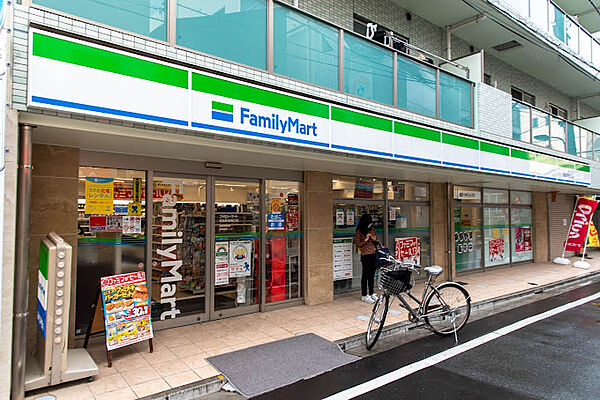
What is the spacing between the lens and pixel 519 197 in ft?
46.0

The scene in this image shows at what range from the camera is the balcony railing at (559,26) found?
36.1 feet

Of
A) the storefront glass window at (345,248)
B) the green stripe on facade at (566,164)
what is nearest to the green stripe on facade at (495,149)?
the storefront glass window at (345,248)

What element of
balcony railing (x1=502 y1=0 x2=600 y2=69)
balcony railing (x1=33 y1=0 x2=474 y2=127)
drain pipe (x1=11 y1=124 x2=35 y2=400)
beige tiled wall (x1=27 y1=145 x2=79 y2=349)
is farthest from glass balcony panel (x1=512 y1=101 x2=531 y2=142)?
drain pipe (x1=11 y1=124 x2=35 y2=400)

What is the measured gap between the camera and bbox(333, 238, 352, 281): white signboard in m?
8.16

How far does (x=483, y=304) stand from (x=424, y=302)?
280 centimetres

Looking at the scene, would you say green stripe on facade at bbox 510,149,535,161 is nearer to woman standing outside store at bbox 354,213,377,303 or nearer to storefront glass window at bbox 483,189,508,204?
storefront glass window at bbox 483,189,508,204

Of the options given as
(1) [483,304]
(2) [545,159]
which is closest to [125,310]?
(1) [483,304]

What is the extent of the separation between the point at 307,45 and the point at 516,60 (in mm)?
10705

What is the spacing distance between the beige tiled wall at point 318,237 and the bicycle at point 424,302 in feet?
5.89

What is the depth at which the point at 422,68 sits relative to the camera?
799 cm

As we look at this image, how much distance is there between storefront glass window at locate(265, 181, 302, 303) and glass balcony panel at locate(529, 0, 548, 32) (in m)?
9.40

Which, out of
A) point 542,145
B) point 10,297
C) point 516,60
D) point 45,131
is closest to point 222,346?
point 10,297

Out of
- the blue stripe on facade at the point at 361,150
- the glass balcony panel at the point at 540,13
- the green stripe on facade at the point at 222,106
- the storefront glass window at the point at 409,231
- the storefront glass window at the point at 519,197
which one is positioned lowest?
the storefront glass window at the point at 409,231

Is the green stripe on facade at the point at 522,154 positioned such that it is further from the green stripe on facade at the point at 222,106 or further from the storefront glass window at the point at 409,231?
the green stripe on facade at the point at 222,106
